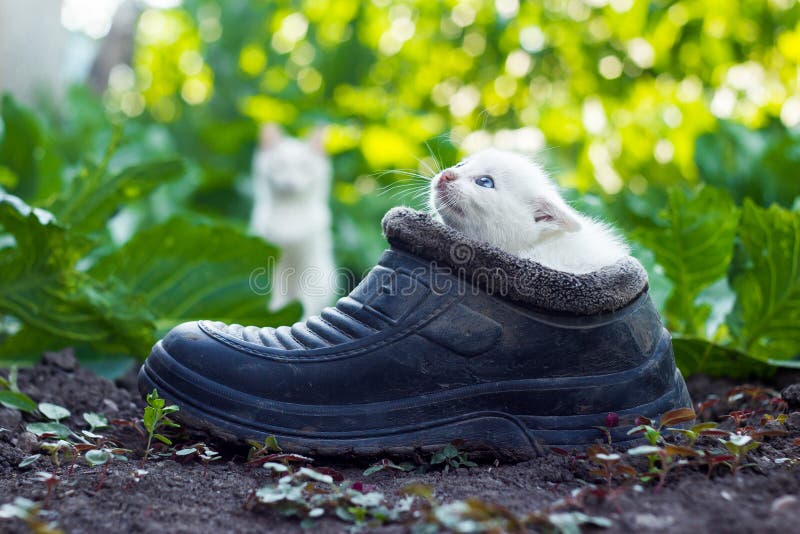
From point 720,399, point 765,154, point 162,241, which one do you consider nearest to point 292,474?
point 720,399

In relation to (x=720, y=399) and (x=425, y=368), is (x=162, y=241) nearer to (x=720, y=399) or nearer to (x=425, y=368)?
(x=425, y=368)

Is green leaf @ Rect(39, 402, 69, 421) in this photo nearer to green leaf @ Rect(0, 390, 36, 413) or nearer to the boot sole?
green leaf @ Rect(0, 390, 36, 413)

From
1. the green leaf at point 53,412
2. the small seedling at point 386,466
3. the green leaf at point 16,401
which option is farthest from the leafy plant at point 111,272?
the small seedling at point 386,466

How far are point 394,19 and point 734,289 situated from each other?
412 cm

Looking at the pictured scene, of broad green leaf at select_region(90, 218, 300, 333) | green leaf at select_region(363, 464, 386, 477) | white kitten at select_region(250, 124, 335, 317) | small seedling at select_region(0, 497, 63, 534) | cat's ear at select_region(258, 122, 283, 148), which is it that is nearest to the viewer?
small seedling at select_region(0, 497, 63, 534)

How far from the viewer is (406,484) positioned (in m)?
1.16

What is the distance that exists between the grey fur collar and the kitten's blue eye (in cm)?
24

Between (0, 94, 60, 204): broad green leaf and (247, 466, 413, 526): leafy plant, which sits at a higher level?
(0, 94, 60, 204): broad green leaf

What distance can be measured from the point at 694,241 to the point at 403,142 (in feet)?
8.97

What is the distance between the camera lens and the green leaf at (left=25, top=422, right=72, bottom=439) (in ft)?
4.16

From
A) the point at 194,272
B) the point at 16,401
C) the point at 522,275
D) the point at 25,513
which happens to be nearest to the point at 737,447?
the point at 522,275

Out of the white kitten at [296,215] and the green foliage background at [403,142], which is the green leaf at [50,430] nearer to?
the green foliage background at [403,142]

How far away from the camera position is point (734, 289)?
2066mm

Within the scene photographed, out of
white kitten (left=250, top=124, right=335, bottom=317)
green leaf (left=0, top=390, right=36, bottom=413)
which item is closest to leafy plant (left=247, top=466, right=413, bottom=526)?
green leaf (left=0, top=390, right=36, bottom=413)
